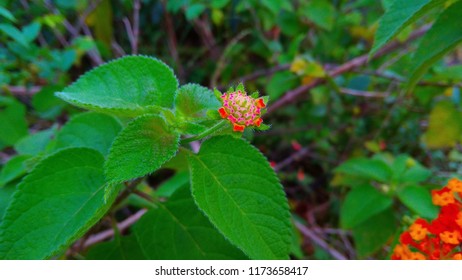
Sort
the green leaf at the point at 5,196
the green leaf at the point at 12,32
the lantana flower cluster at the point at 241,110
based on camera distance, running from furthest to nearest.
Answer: the green leaf at the point at 12,32, the green leaf at the point at 5,196, the lantana flower cluster at the point at 241,110

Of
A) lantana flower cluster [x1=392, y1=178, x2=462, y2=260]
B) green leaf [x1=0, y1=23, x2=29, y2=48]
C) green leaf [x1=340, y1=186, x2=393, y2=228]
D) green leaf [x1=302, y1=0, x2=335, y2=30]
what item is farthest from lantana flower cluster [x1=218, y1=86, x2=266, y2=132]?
green leaf [x1=302, y1=0, x2=335, y2=30]

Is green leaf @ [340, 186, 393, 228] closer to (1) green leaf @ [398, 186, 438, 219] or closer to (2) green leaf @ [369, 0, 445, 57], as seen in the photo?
(1) green leaf @ [398, 186, 438, 219]

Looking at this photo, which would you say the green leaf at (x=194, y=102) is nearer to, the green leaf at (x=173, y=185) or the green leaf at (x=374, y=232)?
the green leaf at (x=173, y=185)

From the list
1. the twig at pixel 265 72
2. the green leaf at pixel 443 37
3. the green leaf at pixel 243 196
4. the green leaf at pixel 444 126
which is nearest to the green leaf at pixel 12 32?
the green leaf at pixel 243 196

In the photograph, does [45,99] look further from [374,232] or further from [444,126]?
[444,126]

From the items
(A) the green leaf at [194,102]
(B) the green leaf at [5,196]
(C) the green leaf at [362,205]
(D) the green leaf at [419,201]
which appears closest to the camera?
(A) the green leaf at [194,102]

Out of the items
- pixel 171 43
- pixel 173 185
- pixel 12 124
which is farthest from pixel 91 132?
pixel 171 43
